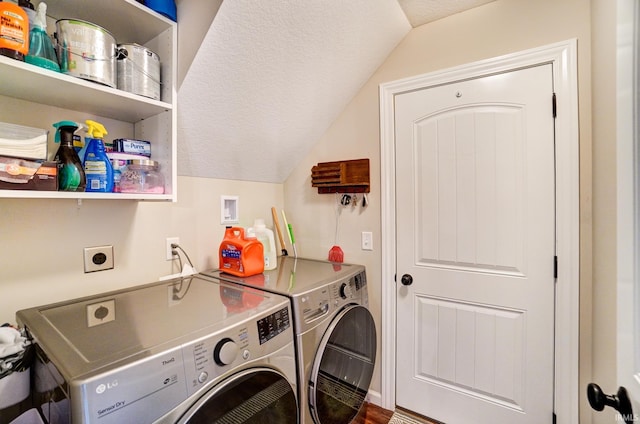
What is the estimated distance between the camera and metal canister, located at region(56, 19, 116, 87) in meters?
0.98

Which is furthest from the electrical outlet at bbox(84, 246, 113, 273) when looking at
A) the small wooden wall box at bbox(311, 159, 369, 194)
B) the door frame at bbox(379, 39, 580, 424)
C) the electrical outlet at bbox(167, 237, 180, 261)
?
the door frame at bbox(379, 39, 580, 424)

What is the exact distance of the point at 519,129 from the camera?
1437mm

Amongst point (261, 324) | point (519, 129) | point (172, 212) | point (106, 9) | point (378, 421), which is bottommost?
point (378, 421)

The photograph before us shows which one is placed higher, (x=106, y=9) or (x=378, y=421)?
(x=106, y=9)

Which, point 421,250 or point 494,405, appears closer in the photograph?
point 494,405

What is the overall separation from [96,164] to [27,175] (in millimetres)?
203

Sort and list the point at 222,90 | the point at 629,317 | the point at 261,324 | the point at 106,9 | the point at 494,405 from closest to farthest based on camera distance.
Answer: the point at 629,317 < the point at 261,324 < the point at 106,9 < the point at 222,90 < the point at 494,405

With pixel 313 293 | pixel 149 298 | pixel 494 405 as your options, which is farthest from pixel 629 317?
pixel 149 298

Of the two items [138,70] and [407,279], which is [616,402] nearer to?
[407,279]

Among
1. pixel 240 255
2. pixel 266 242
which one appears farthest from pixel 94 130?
pixel 266 242

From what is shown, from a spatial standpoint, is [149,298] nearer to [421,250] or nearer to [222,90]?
[222,90]

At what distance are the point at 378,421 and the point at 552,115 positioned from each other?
1877mm

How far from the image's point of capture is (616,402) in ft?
2.20

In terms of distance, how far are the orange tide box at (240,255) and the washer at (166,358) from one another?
26cm
